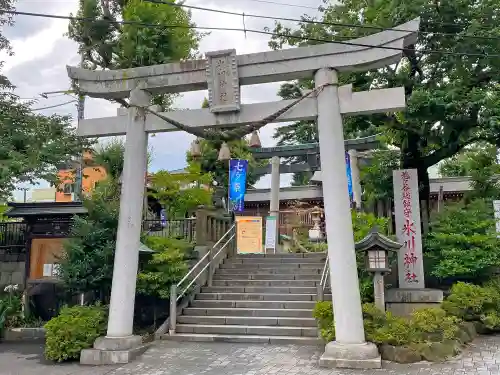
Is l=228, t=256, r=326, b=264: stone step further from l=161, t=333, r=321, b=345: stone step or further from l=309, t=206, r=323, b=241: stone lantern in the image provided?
l=309, t=206, r=323, b=241: stone lantern

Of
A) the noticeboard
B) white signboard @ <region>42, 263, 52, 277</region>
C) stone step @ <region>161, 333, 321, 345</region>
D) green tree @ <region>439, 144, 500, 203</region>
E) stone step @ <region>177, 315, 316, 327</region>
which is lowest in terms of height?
stone step @ <region>161, 333, 321, 345</region>

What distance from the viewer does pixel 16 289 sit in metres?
14.2

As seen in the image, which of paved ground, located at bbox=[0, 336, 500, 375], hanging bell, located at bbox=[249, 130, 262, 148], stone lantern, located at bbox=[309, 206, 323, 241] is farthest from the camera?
stone lantern, located at bbox=[309, 206, 323, 241]

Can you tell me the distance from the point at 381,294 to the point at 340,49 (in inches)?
208

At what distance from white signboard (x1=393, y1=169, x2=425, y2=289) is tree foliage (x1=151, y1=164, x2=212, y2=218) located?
32.7 ft

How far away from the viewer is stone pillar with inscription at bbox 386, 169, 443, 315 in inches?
440

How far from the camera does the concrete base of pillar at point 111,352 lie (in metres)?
9.16

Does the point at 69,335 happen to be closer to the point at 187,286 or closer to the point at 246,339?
the point at 187,286

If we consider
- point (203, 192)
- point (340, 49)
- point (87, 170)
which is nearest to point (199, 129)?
point (340, 49)

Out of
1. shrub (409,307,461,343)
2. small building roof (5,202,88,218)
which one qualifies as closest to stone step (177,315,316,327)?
shrub (409,307,461,343)

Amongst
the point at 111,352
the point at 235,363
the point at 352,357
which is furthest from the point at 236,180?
the point at 352,357

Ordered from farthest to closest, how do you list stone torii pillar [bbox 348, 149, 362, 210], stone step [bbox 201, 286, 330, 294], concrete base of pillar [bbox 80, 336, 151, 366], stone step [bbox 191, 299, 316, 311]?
stone torii pillar [bbox 348, 149, 362, 210] → stone step [bbox 201, 286, 330, 294] → stone step [bbox 191, 299, 316, 311] → concrete base of pillar [bbox 80, 336, 151, 366]

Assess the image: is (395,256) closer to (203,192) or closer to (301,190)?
(203,192)

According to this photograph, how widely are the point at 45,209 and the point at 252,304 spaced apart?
7.39m
